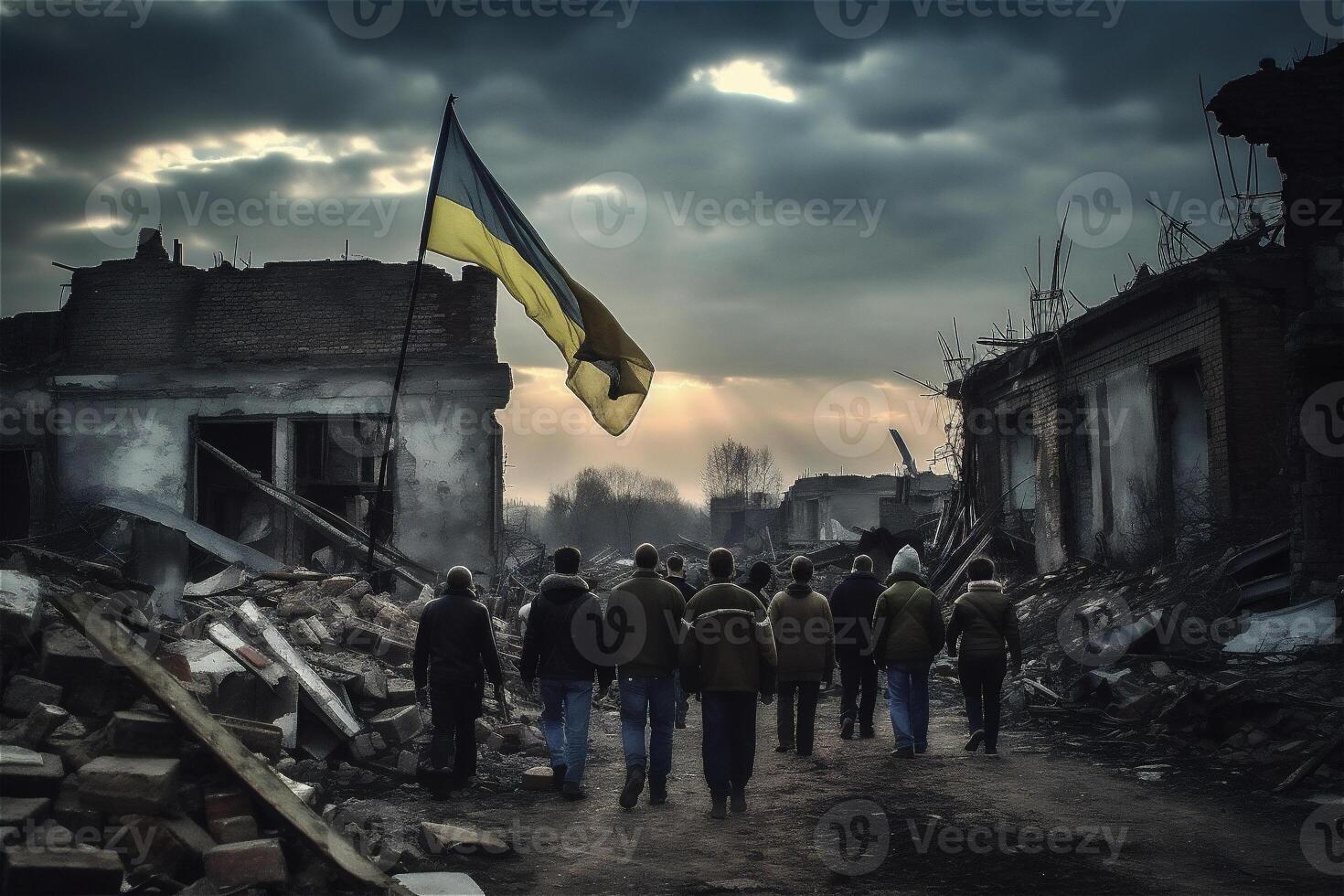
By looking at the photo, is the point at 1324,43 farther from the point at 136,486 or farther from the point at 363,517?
the point at 136,486

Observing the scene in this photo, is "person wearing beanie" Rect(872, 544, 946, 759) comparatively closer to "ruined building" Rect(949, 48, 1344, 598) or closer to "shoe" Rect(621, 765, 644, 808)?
"shoe" Rect(621, 765, 644, 808)

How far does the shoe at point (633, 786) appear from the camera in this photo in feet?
23.9

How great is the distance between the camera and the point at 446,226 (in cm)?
991

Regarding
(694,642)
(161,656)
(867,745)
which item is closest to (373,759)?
(161,656)

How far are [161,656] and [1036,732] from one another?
314 inches

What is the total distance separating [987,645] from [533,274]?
17.7 feet

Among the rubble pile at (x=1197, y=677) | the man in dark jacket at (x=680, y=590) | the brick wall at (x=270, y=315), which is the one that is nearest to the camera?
the rubble pile at (x=1197, y=677)

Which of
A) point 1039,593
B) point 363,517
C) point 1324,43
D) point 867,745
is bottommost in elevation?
point 867,745
